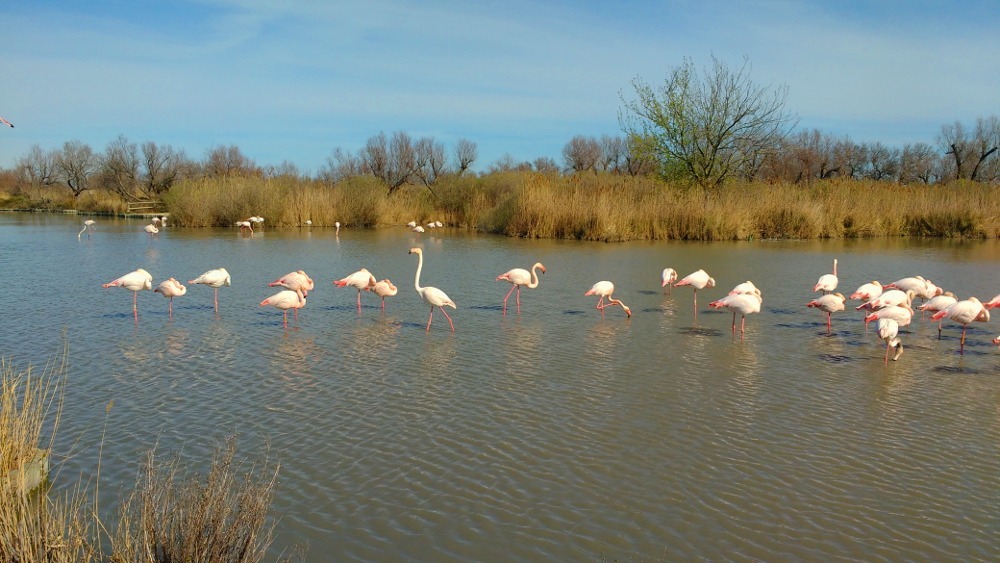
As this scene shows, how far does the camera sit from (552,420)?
6336mm

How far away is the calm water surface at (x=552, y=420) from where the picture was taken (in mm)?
4445

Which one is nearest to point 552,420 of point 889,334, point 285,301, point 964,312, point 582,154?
point 889,334

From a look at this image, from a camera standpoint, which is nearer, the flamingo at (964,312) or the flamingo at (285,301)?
the flamingo at (964,312)

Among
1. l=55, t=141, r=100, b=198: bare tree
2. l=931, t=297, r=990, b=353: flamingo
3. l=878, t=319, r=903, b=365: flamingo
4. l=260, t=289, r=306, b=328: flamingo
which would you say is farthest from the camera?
l=55, t=141, r=100, b=198: bare tree

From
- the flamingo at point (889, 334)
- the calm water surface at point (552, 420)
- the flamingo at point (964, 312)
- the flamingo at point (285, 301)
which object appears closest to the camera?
the calm water surface at point (552, 420)

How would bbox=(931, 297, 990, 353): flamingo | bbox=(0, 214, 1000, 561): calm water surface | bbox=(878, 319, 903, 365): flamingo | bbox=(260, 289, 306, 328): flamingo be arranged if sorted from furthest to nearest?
1. bbox=(260, 289, 306, 328): flamingo
2. bbox=(931, 297, 990, 353): flamingo
3. bbox=(878, 319, 903, 365): flamingo
4. bbox=(0, 214, 1000, 561): calm water surface

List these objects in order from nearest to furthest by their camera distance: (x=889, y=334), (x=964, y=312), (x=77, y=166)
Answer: (x=889, y=334) < (x=964, y=312) < (x=77, y=166)

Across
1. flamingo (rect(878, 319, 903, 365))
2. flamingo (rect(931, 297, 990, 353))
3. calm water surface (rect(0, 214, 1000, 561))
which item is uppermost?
flamingo (rect(931, 297, 990, 353))

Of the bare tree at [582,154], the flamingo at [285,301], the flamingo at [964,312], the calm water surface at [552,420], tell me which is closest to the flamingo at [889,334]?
the calm water surface at [552,420]

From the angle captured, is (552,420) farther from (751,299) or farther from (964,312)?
(964,312)

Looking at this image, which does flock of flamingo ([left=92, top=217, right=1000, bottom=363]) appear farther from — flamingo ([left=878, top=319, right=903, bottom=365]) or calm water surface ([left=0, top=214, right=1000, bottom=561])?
calm water surface ([left=0, top=214, right=1000, bottom=561])

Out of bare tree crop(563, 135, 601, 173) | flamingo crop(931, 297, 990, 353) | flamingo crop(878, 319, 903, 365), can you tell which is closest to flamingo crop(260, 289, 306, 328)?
flamingo crop(878, 319, 903, 365)

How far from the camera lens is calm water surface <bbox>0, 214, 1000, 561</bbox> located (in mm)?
4445

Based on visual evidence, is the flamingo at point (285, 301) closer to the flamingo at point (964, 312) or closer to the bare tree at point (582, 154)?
the flamingo at point (964, 312)
